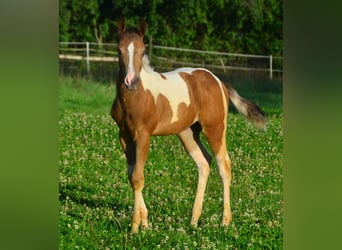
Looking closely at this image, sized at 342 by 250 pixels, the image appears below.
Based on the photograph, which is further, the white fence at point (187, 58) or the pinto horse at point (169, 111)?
the white fence at point (187, 58)

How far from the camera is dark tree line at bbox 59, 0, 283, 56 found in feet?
10.9

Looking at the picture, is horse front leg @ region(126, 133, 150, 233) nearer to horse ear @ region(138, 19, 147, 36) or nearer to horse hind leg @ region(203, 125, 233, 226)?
horse hind leg @ region(203, 125, 233, 226)

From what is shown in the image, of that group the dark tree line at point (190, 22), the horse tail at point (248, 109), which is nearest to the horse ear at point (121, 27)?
the dark tree line at point (190, 22)

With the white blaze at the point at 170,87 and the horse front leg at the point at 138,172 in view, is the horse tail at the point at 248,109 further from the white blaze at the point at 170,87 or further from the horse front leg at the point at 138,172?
the horse front leg at the point at 138,172

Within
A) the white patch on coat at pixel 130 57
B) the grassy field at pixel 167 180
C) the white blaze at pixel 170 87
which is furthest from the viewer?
the grassy field at pixel 167 180

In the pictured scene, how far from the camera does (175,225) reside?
3336 mm

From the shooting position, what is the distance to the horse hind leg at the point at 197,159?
10.9 feet

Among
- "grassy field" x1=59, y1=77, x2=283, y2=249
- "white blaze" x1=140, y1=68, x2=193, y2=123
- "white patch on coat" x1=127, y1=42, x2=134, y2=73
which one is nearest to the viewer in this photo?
"white patch on coat" x1=127, y1=42, x2=134, y2=73

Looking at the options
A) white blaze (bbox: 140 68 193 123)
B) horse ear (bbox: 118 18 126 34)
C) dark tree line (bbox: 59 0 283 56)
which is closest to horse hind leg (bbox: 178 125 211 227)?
white blaze (bbox: 140 68 193 123)

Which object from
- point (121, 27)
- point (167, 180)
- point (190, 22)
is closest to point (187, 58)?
point (190, 22)

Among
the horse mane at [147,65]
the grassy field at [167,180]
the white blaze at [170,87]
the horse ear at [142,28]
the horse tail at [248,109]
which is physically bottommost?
the grassy field at [167,180]

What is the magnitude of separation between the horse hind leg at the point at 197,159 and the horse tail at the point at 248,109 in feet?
0.71
